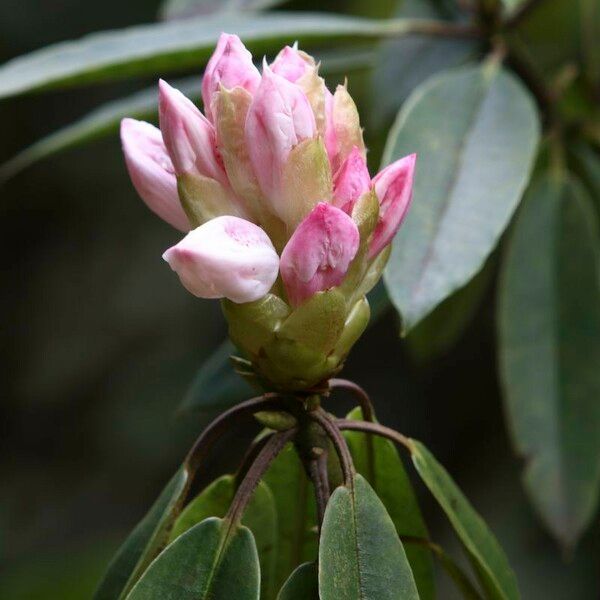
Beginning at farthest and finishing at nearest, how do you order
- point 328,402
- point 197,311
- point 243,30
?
point 197,311
point 328,402
point 243,30

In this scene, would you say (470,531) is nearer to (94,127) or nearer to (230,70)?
(230,70)

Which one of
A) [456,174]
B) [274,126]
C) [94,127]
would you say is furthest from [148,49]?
[274,126]

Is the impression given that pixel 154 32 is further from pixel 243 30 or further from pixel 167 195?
pixel 167 195

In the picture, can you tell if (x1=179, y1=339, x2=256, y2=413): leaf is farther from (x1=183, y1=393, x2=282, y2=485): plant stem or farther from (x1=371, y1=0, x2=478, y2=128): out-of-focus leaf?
(x1=371, y1=0, x2=478, y2=128): out-of-focus leaf

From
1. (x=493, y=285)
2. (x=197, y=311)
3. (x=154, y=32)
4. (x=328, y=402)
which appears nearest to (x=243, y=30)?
(x=154, y=32)

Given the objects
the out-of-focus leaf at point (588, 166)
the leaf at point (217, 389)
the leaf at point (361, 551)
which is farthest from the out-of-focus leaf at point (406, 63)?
the leaf at point (361, 551)

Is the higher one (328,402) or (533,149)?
(533,149)
